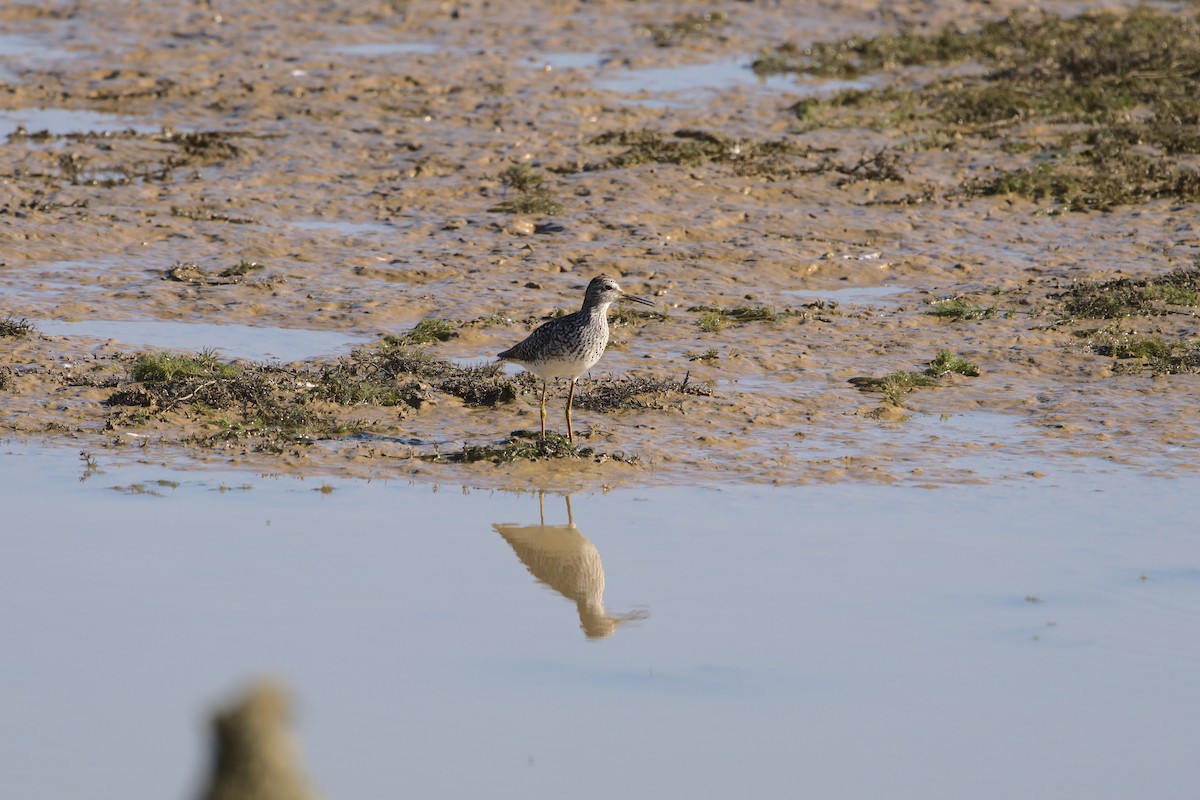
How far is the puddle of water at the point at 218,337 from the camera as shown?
11.9 m

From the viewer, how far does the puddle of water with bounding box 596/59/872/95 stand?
20891 mm

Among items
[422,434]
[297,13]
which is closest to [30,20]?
[297,13]

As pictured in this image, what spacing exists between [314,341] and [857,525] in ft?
16.6

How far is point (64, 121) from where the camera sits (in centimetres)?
1861

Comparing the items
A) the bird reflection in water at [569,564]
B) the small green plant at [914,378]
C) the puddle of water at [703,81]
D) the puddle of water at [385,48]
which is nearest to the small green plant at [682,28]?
the puddle of water at [703,81]

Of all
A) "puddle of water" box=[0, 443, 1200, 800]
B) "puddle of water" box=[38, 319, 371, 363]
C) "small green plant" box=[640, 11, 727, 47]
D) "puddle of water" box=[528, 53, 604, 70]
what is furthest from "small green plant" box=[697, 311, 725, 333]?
"small green plant" box=[640, 11, 727, 47]

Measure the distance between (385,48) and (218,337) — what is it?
11517 mm

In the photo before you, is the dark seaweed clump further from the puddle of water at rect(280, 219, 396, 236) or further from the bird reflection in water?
the bird reflection in water

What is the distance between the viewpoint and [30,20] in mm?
24094

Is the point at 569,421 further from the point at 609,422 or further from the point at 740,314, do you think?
the point at 740,314

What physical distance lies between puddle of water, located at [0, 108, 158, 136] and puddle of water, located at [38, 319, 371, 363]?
6283 mm

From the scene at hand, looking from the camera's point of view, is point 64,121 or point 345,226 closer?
point 345,226

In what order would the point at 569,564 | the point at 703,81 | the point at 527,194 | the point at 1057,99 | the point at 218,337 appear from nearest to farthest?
the point at 569,564, the point at 218,337, the point at 527,194, the point at 1057,99, the point at 703,81

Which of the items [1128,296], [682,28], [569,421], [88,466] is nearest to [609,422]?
[569,421]
